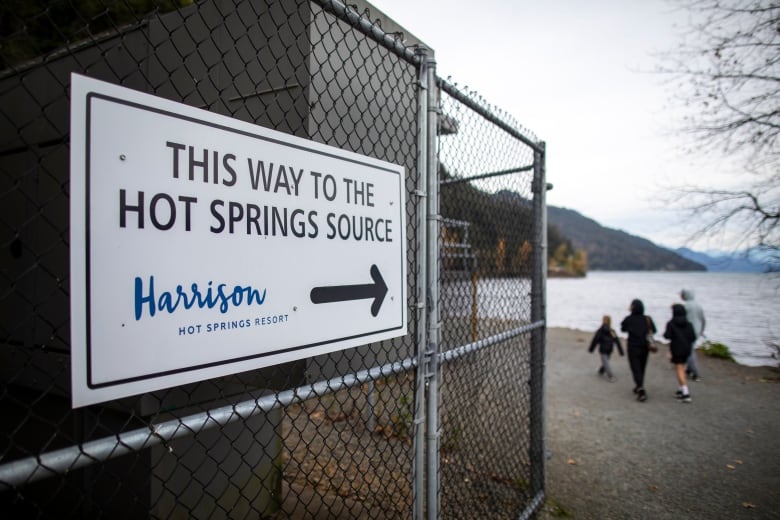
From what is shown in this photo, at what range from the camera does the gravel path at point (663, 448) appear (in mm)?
4117

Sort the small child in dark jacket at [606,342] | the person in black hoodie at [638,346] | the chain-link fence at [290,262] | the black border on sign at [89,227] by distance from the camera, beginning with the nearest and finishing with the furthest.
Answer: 1. the black border on sign at [89,227]
2. the chain-link fence at [290,262]
3. the person in black hoodie at [638,346]
4. the small child in dark jacket at [606,342]

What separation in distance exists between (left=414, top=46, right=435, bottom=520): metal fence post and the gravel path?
235cm

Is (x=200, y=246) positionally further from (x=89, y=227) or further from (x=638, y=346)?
(x=638, y=346)

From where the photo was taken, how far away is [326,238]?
185cm

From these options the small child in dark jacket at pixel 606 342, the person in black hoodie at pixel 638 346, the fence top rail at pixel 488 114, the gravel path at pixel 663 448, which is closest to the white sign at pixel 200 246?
the fence top rail at pixel 488 114

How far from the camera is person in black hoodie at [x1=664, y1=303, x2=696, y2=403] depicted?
24.5 feet

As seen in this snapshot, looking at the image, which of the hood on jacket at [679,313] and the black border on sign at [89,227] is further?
the hood on jacket at [679,313]

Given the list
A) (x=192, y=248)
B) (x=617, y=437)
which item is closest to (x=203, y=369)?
(x=192, y=248)

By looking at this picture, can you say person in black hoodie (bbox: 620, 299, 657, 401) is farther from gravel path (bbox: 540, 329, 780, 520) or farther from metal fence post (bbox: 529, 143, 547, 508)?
metal fence post (bbox: 529, 143, 547, 508)

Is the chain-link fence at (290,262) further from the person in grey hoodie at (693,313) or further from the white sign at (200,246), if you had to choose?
the person in grey hoodie at (693,313)

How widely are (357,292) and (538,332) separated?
2.52 meters

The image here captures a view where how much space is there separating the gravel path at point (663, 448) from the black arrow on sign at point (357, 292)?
3.11 metres

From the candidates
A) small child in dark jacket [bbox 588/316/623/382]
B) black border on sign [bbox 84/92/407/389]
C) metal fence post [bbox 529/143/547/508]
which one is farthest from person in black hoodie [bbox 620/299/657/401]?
black border on sign [bbox 84/92/407/389]

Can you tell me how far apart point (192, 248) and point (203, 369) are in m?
0.38
